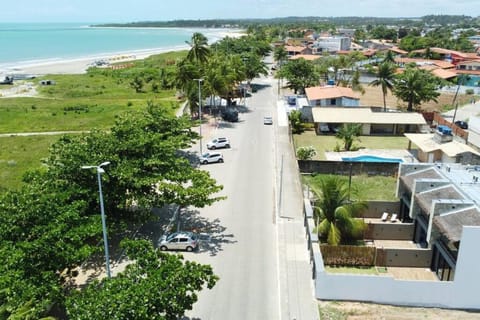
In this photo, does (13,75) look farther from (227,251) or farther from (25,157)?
(227,251)

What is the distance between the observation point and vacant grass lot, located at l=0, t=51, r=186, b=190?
43.2 m

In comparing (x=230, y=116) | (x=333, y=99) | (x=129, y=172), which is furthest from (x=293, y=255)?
(x=333, y=99)

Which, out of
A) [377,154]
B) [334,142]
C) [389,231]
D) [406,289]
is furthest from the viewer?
[334,142]

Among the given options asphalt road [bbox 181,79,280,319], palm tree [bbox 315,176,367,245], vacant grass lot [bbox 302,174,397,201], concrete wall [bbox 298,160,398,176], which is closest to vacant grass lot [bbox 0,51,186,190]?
asphalt road [bbox 181,79,280,319]

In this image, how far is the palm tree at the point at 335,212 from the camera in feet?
77.1

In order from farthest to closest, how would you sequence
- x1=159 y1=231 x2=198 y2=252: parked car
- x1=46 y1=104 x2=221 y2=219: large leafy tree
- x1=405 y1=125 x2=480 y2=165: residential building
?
x1=405 y1=125 x2=480 y2=165: residential building, x1=159 y1=231 x2=198 y2=252: parked car, x1=46 y1=104 x2=221 y2=219: large leafy tree

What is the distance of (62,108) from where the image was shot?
68000 mm

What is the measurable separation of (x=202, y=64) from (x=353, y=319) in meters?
50.7

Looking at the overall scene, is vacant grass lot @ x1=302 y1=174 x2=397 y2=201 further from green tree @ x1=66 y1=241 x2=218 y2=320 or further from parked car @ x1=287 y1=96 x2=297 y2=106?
parked car @ x1=287 y1=96 x2=297 y2=106

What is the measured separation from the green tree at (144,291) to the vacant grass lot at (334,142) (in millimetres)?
28384

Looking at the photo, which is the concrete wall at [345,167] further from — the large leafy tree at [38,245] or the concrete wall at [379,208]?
the large leafy tree at [38,245]

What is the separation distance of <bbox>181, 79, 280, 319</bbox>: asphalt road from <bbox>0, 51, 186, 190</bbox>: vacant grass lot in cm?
1264

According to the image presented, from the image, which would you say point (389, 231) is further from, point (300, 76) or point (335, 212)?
point (300, 76)

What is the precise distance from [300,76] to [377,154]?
107 ft
